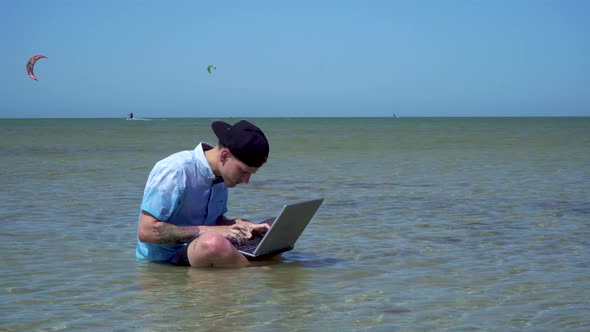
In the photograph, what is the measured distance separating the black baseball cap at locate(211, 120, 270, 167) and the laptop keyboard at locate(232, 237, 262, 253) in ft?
2.92

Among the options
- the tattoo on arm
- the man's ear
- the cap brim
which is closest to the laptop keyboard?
the tattoo on arm

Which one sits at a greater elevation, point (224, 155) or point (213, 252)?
point (224, 155)

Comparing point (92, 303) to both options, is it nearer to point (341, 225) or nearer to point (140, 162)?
point (341, 225)

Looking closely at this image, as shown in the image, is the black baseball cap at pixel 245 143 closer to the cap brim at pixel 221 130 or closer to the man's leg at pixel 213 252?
the cap brim at pixel 221 130

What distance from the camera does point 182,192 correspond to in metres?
5.61

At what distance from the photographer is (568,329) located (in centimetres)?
441

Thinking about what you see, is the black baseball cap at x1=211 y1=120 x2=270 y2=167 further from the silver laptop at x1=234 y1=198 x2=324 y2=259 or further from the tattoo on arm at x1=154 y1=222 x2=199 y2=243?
the tattoo on arm at x1=154 y1=222 x2=199 y2=243

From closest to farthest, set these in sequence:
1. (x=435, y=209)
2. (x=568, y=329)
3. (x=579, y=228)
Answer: (x=568, y=329) < (x=579, y=228) < (x=435, y=209)

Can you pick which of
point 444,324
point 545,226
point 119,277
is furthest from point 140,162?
point 444,324

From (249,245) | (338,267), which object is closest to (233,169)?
(249,245)

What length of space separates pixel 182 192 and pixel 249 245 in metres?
0.84

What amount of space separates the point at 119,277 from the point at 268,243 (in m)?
1.04

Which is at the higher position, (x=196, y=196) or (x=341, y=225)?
(x=196, y=196)

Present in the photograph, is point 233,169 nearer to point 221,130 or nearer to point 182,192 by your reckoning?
point 221,130
